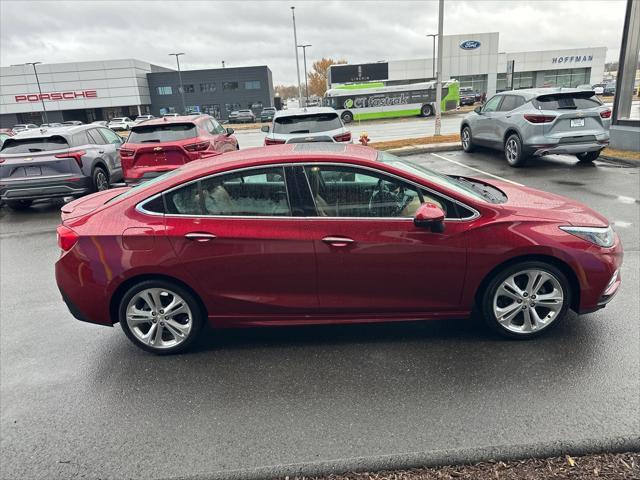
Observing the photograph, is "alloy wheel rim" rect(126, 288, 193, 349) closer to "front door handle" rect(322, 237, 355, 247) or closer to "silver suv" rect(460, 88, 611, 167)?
"front door handle" rect(322, 237, 355, 247)

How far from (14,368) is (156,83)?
72751mm

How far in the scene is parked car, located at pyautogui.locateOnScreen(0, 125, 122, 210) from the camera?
8898 mm

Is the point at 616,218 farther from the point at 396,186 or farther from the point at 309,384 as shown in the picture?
the point at 309,384

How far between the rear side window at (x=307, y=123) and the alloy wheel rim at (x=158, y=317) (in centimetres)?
624

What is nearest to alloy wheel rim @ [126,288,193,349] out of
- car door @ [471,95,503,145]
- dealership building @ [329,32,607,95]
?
car door @ [471,95,503,145]

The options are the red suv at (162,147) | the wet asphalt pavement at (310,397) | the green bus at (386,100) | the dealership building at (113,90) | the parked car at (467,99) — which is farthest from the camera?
the dealership building at (113,90)

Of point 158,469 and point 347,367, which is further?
point 347,367

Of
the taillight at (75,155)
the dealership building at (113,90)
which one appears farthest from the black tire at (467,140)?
the dealership building at (113,90)

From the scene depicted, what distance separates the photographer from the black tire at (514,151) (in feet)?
35.5

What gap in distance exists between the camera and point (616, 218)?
674 centimetres

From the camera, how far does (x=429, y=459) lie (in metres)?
2.54

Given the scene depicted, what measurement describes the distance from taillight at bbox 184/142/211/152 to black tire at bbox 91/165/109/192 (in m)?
2.39

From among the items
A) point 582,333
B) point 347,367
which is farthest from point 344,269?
point 582,333

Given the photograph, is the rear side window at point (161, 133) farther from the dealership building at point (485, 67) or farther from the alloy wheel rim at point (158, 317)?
the dealership building at point (485, 67)
